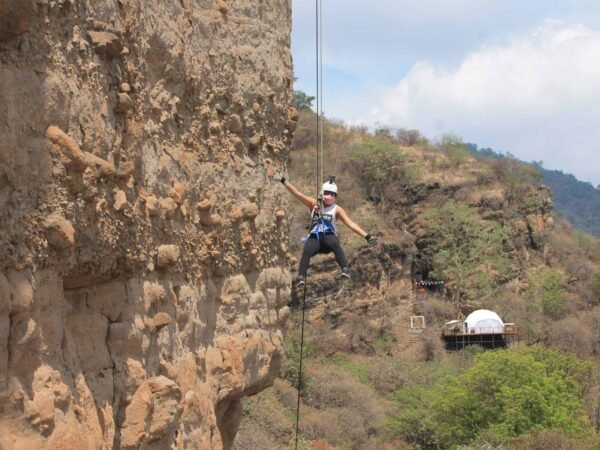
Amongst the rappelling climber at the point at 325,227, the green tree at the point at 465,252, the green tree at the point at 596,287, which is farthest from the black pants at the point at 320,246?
the green tree at the point at 596,287

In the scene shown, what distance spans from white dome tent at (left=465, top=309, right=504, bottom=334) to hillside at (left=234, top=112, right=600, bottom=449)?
4.54ft

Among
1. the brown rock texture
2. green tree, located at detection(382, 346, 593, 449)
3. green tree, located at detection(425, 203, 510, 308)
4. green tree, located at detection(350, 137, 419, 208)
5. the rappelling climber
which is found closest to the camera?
the brown rock texture

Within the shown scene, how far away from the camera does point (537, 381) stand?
26812mm

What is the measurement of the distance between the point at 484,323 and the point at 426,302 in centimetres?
374

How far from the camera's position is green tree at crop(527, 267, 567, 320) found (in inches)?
1712

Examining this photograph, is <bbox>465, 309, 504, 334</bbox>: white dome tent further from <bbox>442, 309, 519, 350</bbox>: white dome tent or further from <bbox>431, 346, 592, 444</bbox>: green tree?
<bbox>431, 346, 592, 444</bbox>: green tree

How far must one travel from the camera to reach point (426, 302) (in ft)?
141

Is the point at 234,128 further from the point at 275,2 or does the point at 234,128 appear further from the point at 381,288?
the point at 381,288

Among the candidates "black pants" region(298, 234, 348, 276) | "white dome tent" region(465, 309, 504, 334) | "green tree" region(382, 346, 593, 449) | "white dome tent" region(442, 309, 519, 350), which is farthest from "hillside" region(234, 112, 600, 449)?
"black pants" region(298, 234, 348, 276)

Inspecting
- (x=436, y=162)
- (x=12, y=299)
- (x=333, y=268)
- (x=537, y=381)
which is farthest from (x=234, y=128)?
(x=436, y=162)

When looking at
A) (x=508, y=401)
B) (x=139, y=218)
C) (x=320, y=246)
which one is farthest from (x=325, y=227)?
(x=508, y=401)

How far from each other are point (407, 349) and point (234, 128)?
110 ft

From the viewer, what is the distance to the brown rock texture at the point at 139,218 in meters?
4.46

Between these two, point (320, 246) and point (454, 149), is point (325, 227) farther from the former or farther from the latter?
point (454, 149)
